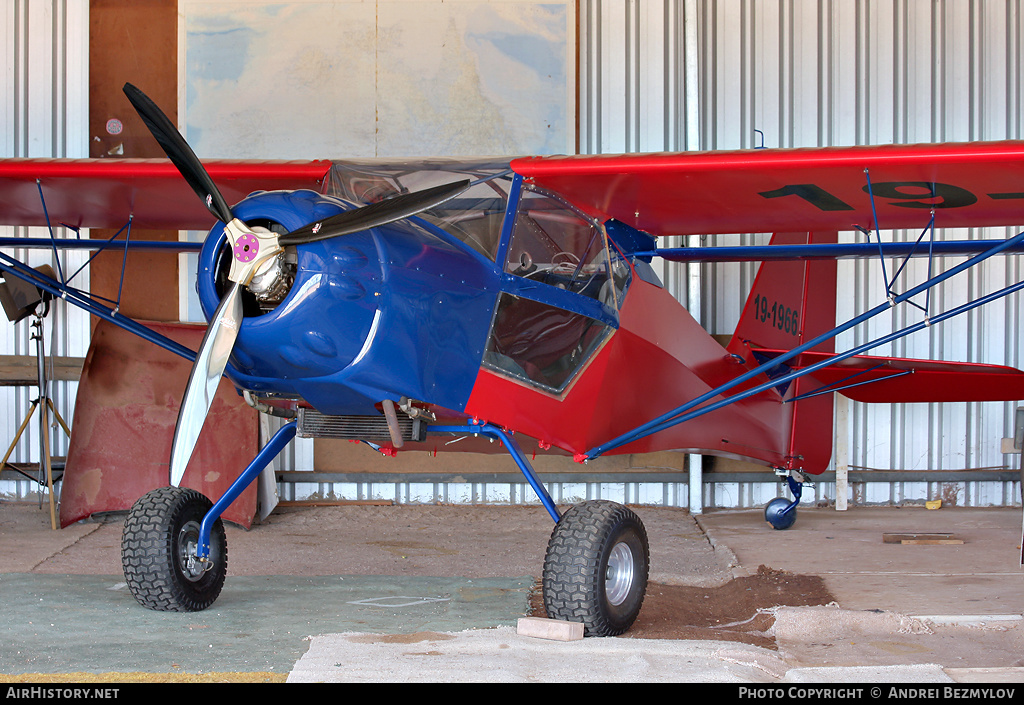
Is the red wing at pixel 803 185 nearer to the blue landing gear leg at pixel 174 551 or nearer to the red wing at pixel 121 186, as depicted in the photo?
the red wing at pixel 121 186

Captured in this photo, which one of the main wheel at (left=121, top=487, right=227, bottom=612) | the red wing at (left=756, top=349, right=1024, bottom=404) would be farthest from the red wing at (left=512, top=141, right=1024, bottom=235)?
the main wheel at (left=121, top=487, right=227, bottom=612)

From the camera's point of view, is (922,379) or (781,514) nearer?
(922,379)

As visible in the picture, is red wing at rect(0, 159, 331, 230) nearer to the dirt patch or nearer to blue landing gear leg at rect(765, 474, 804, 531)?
the dirt patch

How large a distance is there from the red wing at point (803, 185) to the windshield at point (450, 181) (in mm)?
180

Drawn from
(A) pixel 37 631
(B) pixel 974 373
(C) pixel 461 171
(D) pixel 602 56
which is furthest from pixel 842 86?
(A) pixel 37 631

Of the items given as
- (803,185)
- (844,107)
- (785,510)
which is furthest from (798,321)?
(844,107)

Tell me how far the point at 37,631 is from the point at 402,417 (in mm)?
1722

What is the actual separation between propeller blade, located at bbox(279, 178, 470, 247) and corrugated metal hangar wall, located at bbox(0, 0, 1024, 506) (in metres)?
5.40

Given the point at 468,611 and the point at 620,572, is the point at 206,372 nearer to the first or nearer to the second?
the point at 468,611

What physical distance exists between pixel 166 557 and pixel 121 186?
244cm

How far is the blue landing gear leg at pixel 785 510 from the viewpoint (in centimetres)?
700

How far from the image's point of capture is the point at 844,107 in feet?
27.4

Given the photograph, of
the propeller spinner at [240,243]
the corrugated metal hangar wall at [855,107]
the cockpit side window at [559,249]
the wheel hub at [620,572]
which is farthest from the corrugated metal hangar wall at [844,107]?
the propeller spinner at [240,243]
